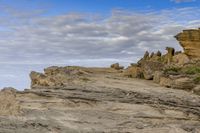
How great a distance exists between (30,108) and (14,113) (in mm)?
986

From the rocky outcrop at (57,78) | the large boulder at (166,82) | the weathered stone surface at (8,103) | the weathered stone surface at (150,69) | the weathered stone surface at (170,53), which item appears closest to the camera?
the weathered stone surface at (8,103)

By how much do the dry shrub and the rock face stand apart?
3380 cm

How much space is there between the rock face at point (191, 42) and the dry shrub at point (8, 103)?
33801 mm

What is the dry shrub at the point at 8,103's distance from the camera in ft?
46.3

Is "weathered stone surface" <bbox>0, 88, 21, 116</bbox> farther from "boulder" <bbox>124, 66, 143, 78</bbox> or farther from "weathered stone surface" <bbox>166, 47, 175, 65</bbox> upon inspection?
"weathered stone surface" <bbox>166, 47, 175, 65</bbox>

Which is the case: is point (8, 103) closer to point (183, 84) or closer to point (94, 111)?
point (94, 111)

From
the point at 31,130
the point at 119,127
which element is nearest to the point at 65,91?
the point at 119,127

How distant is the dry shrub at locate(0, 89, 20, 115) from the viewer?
46.3 ft

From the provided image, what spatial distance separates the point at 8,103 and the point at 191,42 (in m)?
36.0

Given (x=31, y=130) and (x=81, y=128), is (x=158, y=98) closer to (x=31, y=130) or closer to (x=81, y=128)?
(x=81, y=128)

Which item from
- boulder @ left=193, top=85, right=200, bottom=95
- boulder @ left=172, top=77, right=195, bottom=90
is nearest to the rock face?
boulder @ left=172, top=77, right=195, bottom=90

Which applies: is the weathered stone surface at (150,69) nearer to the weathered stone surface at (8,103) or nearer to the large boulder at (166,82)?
the large boulder at (166,82)

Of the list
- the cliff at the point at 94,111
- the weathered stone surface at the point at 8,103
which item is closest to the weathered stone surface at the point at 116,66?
the cliff at the point at 94,111

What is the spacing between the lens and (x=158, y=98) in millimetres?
20297
